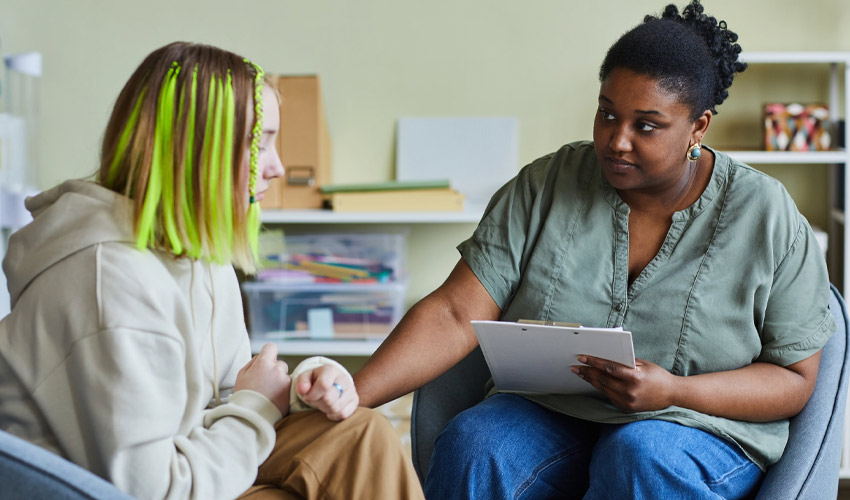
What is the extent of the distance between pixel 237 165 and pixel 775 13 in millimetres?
2167

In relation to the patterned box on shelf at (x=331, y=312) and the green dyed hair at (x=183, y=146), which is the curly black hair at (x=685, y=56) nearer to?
the green dyed hair at (x=183, y=146)

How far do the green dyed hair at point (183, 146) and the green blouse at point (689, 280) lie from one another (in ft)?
1.90

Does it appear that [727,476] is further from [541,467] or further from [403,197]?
[403,197]

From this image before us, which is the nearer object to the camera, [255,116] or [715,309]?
[255,116]

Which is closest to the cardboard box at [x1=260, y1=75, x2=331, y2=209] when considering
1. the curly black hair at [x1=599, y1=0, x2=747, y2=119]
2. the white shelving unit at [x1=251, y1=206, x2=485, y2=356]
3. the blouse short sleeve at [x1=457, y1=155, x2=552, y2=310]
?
the white shelving unit at [x1=251, y1=206, x2=485, y2=356]

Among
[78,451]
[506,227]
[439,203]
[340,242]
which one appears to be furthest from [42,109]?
[78,451]

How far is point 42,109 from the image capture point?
2846 mm

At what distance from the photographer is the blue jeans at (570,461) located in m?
1.25

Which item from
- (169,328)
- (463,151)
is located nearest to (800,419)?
(169,328)

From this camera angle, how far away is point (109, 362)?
0.92 meters

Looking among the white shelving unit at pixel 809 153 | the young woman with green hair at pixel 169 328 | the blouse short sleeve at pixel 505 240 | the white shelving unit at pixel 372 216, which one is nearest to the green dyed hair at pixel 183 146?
the young woman with green hair at pixel 169 328

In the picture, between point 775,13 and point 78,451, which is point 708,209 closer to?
point 78,451

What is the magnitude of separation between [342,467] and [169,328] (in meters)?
0.25

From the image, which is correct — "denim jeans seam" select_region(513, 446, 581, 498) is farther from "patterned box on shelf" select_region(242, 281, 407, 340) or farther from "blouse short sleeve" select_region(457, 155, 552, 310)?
"patterned box on shelf" select_region(242, 281, 407, 340)
